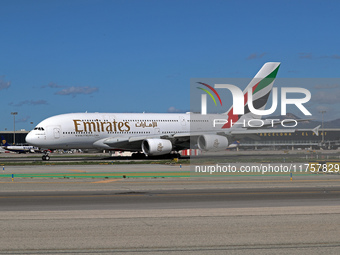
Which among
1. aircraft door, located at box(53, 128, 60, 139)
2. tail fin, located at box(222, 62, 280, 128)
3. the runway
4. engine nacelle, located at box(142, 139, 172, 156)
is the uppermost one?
tail fin, located at box(222, 62, 280, 128)

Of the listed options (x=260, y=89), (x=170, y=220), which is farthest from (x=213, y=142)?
(x=170, y=220)

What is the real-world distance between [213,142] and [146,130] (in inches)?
419

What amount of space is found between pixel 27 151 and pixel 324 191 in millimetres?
100614

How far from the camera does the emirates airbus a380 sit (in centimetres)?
5212

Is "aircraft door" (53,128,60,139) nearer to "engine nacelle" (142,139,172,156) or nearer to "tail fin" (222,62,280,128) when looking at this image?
"engine nacelle" (142,139,172,156)

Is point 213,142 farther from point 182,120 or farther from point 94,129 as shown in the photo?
point 94,129

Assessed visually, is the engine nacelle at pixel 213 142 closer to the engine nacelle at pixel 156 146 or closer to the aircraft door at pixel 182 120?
the engine nacelle at pixel 156 146

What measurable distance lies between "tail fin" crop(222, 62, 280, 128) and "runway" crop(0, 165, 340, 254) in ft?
111

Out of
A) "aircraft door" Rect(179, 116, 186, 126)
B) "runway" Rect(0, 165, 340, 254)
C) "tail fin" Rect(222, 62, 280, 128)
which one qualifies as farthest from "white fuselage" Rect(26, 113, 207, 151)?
"runway" Rect(0, 165, 340, 254)

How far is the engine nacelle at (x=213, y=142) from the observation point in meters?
49.6

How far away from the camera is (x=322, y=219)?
1423 centimetres

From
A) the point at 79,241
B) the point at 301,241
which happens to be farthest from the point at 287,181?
the point at 79,241

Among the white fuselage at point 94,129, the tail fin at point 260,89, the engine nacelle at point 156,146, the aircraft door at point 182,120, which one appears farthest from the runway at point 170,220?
the aircraft door at point 182,120

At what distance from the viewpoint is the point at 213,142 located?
4981cm
